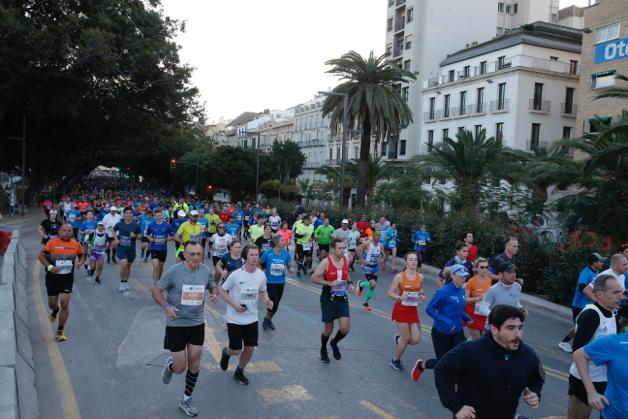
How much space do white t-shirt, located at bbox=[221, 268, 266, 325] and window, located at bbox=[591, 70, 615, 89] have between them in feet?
104

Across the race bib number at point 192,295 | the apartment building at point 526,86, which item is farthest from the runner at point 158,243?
the apartment building at point 526,86

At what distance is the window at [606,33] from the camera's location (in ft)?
104

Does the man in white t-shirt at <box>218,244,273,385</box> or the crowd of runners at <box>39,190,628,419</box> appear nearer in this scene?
the crowd of runners at <box>39,190,628,419</box>

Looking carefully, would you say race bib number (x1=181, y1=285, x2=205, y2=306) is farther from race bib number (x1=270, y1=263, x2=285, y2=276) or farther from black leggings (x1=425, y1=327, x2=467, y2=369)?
race bib number (x1=270, y1=263, x2=285, y2=276)

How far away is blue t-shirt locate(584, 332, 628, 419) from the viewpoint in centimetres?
393

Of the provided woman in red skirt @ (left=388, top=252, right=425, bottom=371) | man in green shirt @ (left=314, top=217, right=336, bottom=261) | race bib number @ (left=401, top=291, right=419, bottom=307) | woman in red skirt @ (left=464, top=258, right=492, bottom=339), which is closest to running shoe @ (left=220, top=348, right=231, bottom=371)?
woman in red skirt @ (left=388, top=252, right=425, bottom=371)

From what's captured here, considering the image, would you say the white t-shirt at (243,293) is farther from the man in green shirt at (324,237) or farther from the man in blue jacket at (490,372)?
the man in green shirt at (324,237)

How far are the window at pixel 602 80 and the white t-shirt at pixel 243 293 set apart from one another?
31.6 m

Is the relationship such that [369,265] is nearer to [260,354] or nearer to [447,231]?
[260,354]

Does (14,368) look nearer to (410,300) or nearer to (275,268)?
(410,300)

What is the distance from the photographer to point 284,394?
6.54 m

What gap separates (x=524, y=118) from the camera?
1636 inches

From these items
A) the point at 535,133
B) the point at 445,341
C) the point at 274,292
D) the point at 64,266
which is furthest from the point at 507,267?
the point at 535,133

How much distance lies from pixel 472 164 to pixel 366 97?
343 inches
